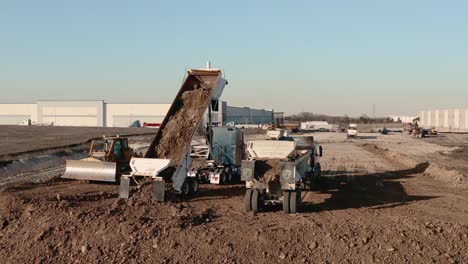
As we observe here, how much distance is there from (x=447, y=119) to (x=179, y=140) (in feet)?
339

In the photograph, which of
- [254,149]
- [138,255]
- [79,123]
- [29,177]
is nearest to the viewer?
[138,255]

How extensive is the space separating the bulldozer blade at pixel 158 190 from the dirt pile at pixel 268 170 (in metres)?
2.79

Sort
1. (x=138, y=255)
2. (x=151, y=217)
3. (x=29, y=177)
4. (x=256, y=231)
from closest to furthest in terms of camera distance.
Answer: (x=138, y=255), (x=256, y=231), (x=151, y=217), (x=29, y=177)

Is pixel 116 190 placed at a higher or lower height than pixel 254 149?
lower

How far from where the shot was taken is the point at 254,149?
15984mm

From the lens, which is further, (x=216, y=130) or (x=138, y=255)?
(x=216, y=130)

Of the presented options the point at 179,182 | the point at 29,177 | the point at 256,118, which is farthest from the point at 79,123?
the point at 179,182

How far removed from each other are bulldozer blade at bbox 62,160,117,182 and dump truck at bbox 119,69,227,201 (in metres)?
2.59

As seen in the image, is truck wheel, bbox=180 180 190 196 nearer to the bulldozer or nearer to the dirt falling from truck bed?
the dirt falling from truck bed

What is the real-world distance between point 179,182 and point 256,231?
5696mm

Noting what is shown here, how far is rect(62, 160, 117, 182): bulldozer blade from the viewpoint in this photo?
62.8 feet

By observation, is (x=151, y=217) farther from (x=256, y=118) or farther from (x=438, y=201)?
(x=256, y=118)

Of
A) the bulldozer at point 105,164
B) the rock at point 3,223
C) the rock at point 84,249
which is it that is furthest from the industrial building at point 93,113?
the rock at point 84,249

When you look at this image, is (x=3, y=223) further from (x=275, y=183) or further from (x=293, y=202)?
(x=293, y=202)
